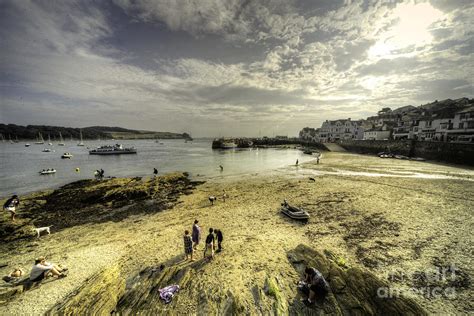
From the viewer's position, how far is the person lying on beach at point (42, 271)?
29.0ft

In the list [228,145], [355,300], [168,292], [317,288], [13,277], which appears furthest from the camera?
[228,145]

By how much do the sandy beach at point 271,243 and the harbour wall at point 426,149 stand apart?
32.6m

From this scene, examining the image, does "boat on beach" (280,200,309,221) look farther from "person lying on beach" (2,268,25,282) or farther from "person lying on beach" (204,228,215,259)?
"person lying on beach" (2,268,25,282)

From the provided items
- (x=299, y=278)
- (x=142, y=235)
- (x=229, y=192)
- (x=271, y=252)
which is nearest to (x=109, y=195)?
(x=142, y=235)

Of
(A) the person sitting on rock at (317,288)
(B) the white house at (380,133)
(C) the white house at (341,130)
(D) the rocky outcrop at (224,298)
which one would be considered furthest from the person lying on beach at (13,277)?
(C) the white house at (341,130)

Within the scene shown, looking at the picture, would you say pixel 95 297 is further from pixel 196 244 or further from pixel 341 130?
pixel 341 130

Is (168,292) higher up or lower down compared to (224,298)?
higher up

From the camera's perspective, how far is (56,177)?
1503 inches

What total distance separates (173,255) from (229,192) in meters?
15.0

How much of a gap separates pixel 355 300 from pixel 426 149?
68.7 m

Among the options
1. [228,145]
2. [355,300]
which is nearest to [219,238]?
[355,300]

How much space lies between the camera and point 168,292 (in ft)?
25.0

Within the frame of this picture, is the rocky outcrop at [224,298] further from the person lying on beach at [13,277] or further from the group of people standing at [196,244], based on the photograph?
the person lying on beach at [13,277]

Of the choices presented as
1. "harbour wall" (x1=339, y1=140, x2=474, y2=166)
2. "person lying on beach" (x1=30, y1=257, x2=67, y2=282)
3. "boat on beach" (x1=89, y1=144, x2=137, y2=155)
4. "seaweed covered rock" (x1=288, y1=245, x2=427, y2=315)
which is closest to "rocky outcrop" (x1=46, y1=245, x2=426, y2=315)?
"seaweed covered rock" (x1=288, y1=245, x2=427, y2=315)
